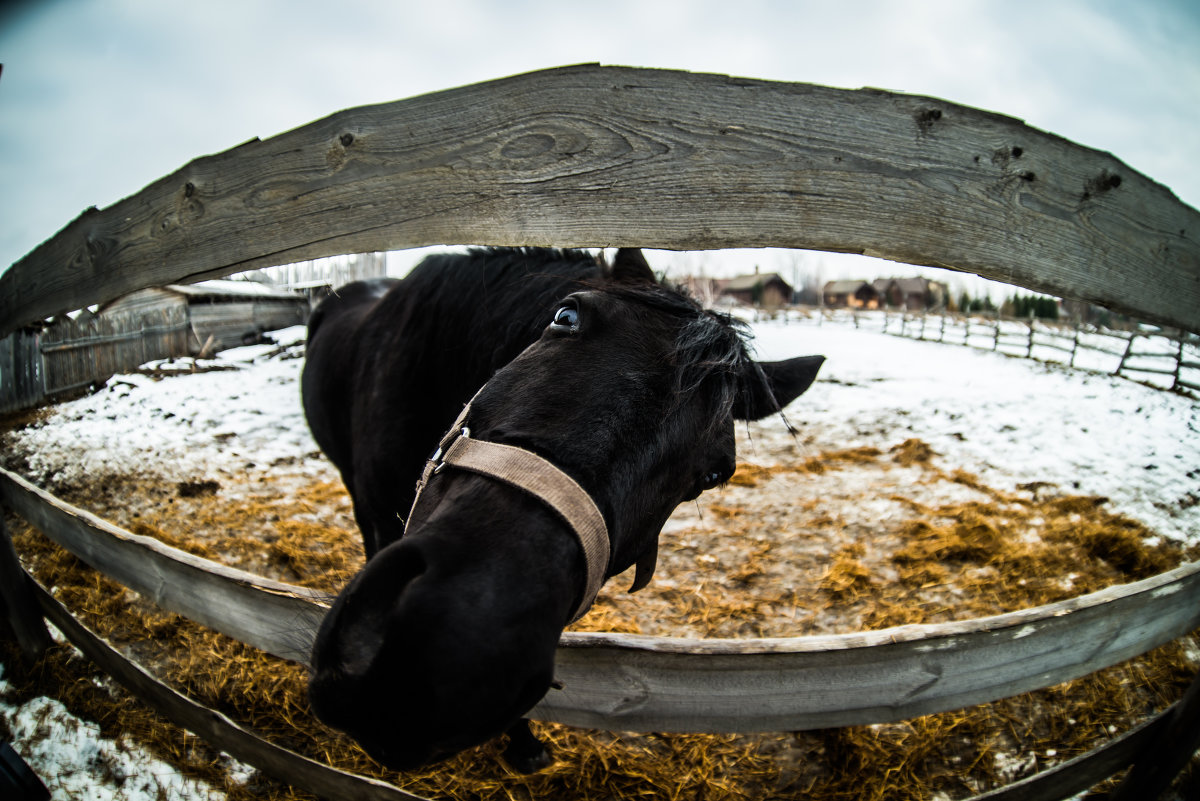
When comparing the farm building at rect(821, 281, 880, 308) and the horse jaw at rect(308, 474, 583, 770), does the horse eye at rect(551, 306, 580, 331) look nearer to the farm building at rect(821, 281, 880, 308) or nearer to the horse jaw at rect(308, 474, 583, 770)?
the horse jaw at rect(308, 474, 583, 770)

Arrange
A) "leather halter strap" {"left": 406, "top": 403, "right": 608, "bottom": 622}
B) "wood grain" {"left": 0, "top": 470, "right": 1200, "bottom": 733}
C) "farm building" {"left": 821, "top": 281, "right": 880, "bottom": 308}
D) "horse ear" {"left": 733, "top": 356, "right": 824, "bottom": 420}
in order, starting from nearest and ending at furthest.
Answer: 1. "leather halter strap" {"left": 406, "top": 403, "right": 608, "bottom": 622}
2. "wood grain" {"left": 0, "top": 470, "right": 1200, "bottom": 733}
3. "horse ear" {"left": 733, "top": 356, "right": 824, "bottom": 420}
4. "farm building" {"left": 821, "top": 281, "right": 880, "bottom": 308}

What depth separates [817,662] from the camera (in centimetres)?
143

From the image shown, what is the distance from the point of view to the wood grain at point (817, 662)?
142 cm

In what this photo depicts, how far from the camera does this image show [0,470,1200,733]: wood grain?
4.67ft

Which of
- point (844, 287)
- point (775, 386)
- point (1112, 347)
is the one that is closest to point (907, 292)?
point (844, 287)

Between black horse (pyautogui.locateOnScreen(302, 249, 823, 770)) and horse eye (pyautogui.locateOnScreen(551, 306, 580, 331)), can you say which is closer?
black horse (pyautogui.locateOnScreen(302, 249, 823, 770))

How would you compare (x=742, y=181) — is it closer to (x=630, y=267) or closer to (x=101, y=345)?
(x=630, y=267)

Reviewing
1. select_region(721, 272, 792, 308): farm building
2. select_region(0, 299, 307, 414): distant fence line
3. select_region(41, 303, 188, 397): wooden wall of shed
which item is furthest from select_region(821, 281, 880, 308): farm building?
select_region(41, 303, 188, 397): wooden wall of shed

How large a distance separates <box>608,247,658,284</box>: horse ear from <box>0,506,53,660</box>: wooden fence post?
3.12 meters

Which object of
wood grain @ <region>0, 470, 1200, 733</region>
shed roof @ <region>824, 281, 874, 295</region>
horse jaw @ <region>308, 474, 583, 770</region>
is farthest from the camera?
shed roof @ <region>824, 281, 874, 295</region>

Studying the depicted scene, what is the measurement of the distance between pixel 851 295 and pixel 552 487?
72.8m

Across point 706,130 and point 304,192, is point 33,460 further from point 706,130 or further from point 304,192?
point 706,130

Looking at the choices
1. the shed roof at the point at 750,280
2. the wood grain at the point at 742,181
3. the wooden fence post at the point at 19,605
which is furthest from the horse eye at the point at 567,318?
the shed roof at the point at 750,280

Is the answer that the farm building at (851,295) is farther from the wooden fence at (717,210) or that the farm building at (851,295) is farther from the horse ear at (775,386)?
the wooden fence at (717,210)
